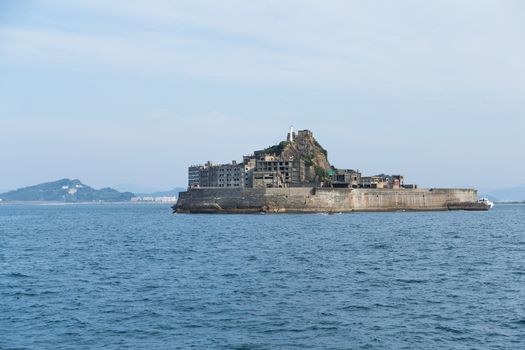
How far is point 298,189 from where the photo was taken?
122250mm

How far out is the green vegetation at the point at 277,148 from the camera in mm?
159087

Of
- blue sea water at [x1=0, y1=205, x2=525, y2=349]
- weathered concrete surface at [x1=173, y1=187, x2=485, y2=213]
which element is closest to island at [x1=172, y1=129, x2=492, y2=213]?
weathered concrete surface at [x1=173, y1=187, x2=485, y2=213]

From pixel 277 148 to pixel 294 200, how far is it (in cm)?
Answer: 4153

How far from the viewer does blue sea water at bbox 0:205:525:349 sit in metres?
23.2

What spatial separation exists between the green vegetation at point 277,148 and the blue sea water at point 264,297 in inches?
4090

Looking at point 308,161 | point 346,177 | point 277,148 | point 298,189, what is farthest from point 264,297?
point 277,148

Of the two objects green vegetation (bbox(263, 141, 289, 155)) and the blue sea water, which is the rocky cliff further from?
the blue sea water

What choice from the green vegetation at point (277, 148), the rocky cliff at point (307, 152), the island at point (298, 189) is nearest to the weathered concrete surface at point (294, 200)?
the island at point (298, 189)

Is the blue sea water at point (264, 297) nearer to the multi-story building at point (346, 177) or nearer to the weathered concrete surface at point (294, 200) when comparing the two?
the weathered concrete surface at point (294, 200)

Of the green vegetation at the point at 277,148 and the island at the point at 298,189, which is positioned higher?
the green vegetation at the point at 277,148

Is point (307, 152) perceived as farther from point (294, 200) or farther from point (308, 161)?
point (294, 200)

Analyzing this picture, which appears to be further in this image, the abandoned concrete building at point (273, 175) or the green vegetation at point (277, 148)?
the green vegetation at point (277, 148)

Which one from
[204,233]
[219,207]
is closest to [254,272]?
[204,233]

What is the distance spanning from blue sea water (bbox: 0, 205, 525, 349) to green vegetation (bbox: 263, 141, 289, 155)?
341ft
